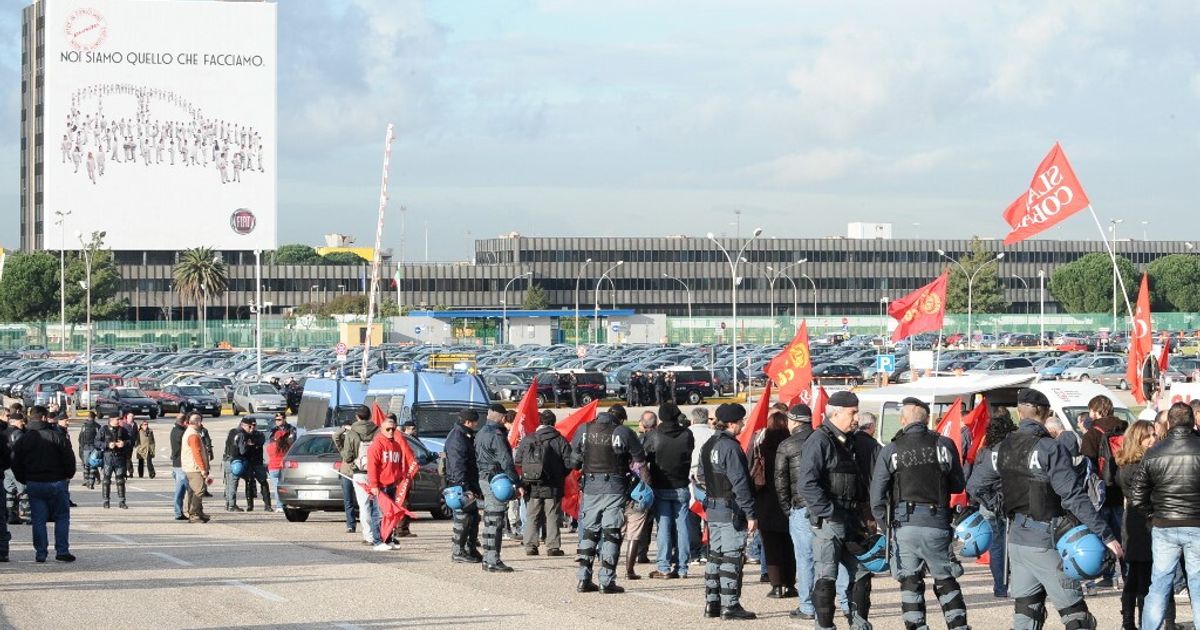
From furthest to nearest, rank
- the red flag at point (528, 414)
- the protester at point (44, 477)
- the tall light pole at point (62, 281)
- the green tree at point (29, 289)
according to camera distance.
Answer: the green tree at point (29, 289), the tall light pole at point (62, 281), the red flag at point (528, 414), the protester at point (44, 477)

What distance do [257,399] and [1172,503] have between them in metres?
52.4

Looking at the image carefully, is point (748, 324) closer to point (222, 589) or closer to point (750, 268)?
point (750, 268)

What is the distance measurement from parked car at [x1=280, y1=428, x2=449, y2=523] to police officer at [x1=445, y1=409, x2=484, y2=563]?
16.5 feet

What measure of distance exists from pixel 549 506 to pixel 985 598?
542 centimetres

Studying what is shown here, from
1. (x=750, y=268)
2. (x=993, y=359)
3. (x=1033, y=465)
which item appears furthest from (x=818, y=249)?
(x=1033, y=465)

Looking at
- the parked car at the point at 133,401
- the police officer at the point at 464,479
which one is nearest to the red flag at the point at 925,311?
the police officer at the point at 464,479

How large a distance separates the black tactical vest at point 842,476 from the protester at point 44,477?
8836 millimetres

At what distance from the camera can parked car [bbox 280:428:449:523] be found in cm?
2248

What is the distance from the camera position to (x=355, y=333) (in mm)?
117688

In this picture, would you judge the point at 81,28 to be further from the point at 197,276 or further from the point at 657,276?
the point at 657,276

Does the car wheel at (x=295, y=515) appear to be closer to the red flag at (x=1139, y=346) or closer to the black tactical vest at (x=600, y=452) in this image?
the black tactical vest at (x=600, y=452)

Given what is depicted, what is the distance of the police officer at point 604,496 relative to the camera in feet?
48.0

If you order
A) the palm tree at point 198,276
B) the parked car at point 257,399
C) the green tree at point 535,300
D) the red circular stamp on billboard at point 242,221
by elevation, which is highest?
the red circular stamp on billboard at point 242,221

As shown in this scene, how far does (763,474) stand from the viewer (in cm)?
1397
